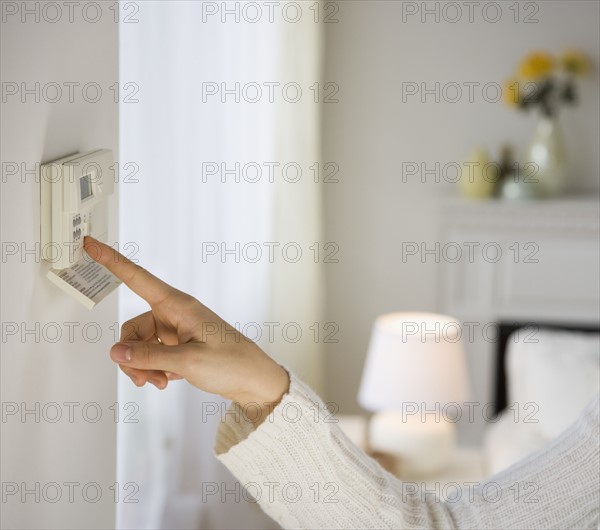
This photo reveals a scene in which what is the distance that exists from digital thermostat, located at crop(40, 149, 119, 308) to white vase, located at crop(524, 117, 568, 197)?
211 centimetres

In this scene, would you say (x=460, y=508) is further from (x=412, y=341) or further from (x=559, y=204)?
(x=559, y=204)

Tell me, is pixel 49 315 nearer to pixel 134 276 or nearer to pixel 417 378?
pixel 134 276

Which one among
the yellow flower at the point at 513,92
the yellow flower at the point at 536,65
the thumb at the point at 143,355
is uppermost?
the yellow flower at the point at 536,65

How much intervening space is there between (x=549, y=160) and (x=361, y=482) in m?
2.02

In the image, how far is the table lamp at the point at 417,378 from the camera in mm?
1807

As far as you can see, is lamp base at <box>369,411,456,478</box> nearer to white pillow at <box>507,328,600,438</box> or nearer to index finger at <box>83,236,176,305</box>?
white pillow at <box>507,328,600,438</box>

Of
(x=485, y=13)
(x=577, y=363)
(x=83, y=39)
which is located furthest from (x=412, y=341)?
(x=83, y=39)

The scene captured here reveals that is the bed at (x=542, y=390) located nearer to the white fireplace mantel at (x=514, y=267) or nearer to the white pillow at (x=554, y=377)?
the white pillow at (x=554, y=377)

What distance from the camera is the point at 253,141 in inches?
55.4

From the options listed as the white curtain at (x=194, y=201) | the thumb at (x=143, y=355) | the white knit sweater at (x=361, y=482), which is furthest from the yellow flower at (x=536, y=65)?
the thumb at (x=143, y=355)

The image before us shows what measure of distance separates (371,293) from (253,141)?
1361 millimetres

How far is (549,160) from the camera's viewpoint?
97.9 inches

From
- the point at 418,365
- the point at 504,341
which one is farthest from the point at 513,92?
the point at 418,365

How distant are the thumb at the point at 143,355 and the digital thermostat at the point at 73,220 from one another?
8cm
